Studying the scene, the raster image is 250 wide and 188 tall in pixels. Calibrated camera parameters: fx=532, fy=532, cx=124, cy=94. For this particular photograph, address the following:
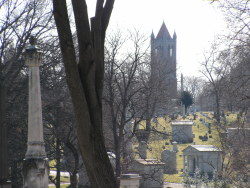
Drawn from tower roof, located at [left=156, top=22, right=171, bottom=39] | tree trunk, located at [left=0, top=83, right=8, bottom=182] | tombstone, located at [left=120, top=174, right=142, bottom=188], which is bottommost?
tombstone, located at [left=120, top=174, right=142, bottom=188]

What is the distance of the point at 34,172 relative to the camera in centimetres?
1195

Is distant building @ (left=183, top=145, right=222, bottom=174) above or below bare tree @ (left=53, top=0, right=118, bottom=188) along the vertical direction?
below

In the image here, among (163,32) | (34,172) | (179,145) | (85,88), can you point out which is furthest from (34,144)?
(163,32)

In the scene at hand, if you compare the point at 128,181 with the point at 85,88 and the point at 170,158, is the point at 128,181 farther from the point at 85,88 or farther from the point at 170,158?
the point at 170,158

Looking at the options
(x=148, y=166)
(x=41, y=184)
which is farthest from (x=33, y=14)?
(x=148, y=166)

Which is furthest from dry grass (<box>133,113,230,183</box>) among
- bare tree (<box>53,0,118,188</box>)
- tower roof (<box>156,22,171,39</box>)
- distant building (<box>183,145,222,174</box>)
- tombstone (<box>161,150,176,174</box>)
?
tower roof (<box>156,22,171,39</box>)

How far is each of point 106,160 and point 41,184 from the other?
7.16 m

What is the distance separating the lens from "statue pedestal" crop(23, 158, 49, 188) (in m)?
11.9

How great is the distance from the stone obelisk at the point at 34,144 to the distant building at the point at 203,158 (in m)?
16.8

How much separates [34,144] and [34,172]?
628 millimetres

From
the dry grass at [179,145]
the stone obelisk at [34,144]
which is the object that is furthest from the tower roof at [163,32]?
the stone obelisk at [34,144]

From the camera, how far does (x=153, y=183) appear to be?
81.0 ft

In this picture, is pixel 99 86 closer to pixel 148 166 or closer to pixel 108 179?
pixel 108 179

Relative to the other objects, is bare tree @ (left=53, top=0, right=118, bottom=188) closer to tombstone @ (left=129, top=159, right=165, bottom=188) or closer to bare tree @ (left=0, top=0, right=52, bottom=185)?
bare tree @ (left=0, top=0, right=52, bottom=185)
